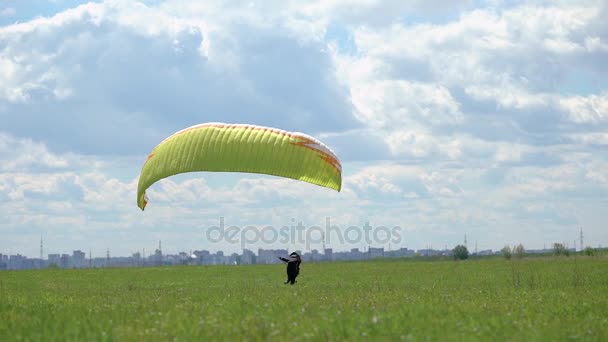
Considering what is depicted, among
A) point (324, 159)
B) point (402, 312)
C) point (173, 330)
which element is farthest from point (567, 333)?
point (324, 159)

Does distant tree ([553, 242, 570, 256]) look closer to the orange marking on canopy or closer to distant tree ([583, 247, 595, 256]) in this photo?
distant tree ([583, 247, 595, 256])

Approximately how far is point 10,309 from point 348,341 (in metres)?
11.2

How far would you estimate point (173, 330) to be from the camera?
14.8 metres

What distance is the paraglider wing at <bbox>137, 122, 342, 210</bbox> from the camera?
2377 centimetres

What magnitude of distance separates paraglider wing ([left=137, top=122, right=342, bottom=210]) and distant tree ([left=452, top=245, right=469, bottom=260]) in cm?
14356

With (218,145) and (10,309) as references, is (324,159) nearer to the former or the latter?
(218,145)

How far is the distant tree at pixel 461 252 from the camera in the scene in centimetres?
16543

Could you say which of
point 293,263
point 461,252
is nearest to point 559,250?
point 461,252

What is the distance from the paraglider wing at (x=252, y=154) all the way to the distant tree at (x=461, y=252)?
471 feet

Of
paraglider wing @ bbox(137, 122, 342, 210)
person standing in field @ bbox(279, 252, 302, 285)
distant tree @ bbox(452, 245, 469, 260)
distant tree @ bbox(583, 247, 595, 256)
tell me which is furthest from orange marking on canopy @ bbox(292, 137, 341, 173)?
distant tree @ bbox(452, 245, 469, 260)

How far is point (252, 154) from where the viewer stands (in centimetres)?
2378

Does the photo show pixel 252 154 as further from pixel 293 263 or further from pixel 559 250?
Result: pixel 559 250

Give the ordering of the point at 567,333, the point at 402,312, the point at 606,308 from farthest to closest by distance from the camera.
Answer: the point at 606,308, the point at 402,312, the point at 567,333

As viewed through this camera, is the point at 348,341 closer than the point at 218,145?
Yes
